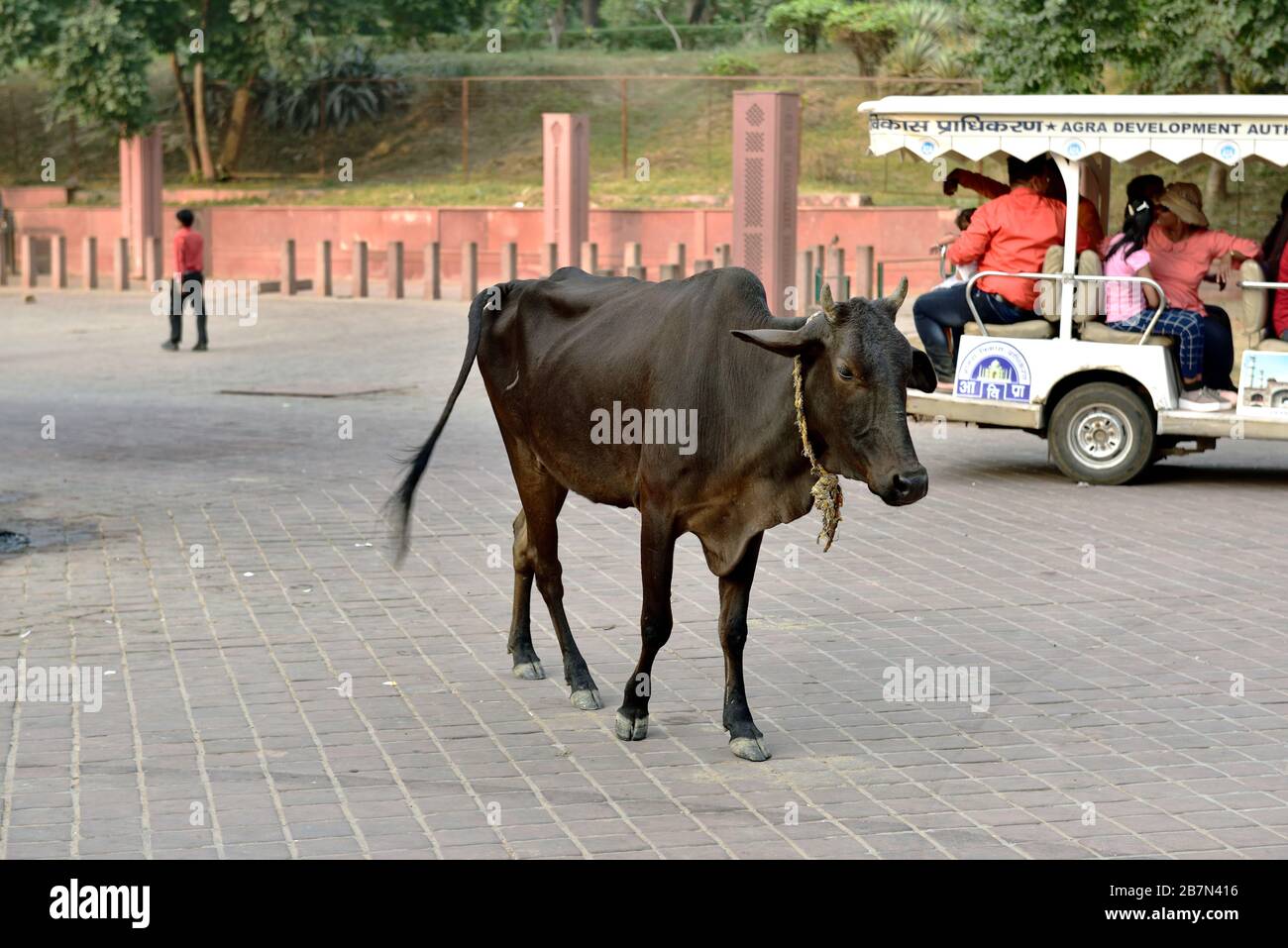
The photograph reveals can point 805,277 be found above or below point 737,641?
above

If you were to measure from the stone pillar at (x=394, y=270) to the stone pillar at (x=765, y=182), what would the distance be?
695 centimetres

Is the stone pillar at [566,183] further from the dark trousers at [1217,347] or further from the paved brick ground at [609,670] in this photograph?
the dark trousers at [1217,347]

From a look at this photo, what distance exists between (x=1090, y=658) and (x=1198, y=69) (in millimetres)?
18892

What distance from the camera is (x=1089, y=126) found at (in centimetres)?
1214

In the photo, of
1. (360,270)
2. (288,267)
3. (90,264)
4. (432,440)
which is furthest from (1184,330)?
(90,264)

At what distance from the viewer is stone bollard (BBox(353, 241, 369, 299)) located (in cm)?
2827

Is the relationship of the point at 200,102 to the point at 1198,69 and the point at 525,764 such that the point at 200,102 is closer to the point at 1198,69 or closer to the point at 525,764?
the point at 1198,69

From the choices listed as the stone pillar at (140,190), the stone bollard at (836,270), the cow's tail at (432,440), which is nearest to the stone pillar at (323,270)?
the stone pillar at (140,190)

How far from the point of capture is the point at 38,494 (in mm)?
11891

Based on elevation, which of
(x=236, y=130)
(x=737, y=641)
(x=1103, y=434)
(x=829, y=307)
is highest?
(x=236, y=130)

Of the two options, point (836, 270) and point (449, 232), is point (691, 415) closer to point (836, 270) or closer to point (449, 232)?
point (836, 270)

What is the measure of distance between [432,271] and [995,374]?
1667 centimetres

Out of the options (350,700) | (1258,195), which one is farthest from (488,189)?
(350,700)

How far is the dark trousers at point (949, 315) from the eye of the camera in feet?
41.1
